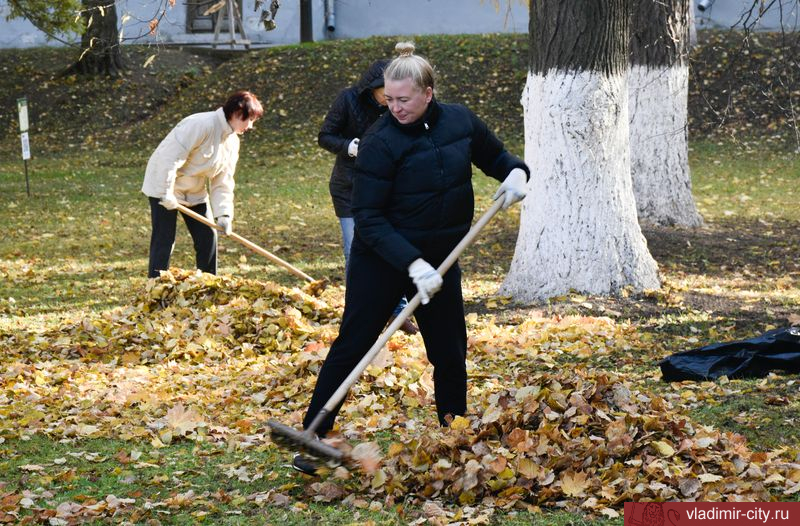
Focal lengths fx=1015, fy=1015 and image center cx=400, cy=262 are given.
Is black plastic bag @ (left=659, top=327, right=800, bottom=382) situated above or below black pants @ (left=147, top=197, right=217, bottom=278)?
below

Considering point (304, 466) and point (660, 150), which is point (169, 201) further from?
point (660, 150)

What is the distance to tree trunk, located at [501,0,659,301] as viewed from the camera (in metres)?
7.79

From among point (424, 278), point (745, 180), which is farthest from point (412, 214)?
point (745, 180)

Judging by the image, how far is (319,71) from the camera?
22.5 m

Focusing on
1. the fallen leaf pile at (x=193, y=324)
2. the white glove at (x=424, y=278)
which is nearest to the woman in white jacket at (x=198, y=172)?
the fallen leaf pile at (x=193, y=324)

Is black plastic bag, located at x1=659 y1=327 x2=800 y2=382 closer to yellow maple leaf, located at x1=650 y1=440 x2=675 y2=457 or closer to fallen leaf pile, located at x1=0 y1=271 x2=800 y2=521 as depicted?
fallen leaf pile, located at x1=0 y1=271 x2=800 y2=521

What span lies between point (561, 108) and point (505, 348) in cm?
214

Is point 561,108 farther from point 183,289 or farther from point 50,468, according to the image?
point 50,468

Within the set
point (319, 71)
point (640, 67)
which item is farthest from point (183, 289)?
point (319, 71)

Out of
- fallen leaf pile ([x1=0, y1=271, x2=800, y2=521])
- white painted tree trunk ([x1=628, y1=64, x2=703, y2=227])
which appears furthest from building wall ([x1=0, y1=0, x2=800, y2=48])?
fallen leaf pile ([x1=0, y1=271, x2=800, y2=521])

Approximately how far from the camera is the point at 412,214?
429 centimetres

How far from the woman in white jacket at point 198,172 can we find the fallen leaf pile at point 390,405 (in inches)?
17.6

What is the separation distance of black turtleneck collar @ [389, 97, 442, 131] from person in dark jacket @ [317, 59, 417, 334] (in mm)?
2410

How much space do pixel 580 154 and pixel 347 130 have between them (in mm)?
1887
